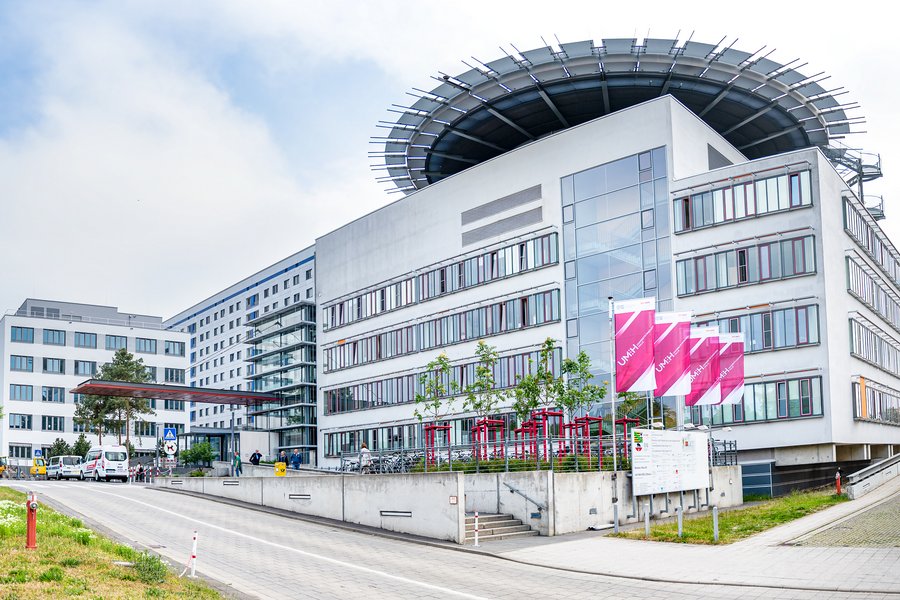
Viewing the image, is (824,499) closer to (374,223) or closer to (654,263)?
(654,263)

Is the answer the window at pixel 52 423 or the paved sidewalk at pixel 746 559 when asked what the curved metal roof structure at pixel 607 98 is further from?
the window at pixel 52 423

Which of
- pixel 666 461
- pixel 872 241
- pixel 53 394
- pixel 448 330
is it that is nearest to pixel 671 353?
pixel 666 461

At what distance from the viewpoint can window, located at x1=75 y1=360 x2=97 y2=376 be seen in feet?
359

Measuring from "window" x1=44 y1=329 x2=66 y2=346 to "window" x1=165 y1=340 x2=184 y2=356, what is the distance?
1450cm

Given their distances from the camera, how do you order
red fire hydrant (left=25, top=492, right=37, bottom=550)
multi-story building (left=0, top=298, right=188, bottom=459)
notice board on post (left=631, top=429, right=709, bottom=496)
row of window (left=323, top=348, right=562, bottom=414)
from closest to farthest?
1. red fire hydrant (left=25, top=492, right=37, bottom=550)
2. notice board on post (left=631, top=429, right=709, bottom=496)
3. row of window (left=323, top=348, right=562, bottom=414)
4. multi-story building (left=0, top=298, right=188, bottom=459)

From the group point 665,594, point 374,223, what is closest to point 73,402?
point 374,223

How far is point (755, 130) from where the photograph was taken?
6022 centimetres

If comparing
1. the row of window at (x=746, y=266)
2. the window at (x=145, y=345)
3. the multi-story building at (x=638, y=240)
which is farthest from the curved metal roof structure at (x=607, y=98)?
the window at (x=145, y=345)

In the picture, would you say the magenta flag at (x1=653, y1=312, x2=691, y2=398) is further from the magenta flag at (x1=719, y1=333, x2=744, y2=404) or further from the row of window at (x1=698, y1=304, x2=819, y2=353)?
the row of window at (x1=698, y1=304, x2=819, y2=353)

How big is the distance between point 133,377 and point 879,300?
6624 centimetres

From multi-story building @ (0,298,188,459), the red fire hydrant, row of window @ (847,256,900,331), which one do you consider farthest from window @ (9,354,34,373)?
the red fire hydrant

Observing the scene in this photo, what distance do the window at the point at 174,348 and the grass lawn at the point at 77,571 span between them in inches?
4167

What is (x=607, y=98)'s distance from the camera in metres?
55.7

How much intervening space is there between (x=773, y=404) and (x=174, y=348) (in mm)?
92951
